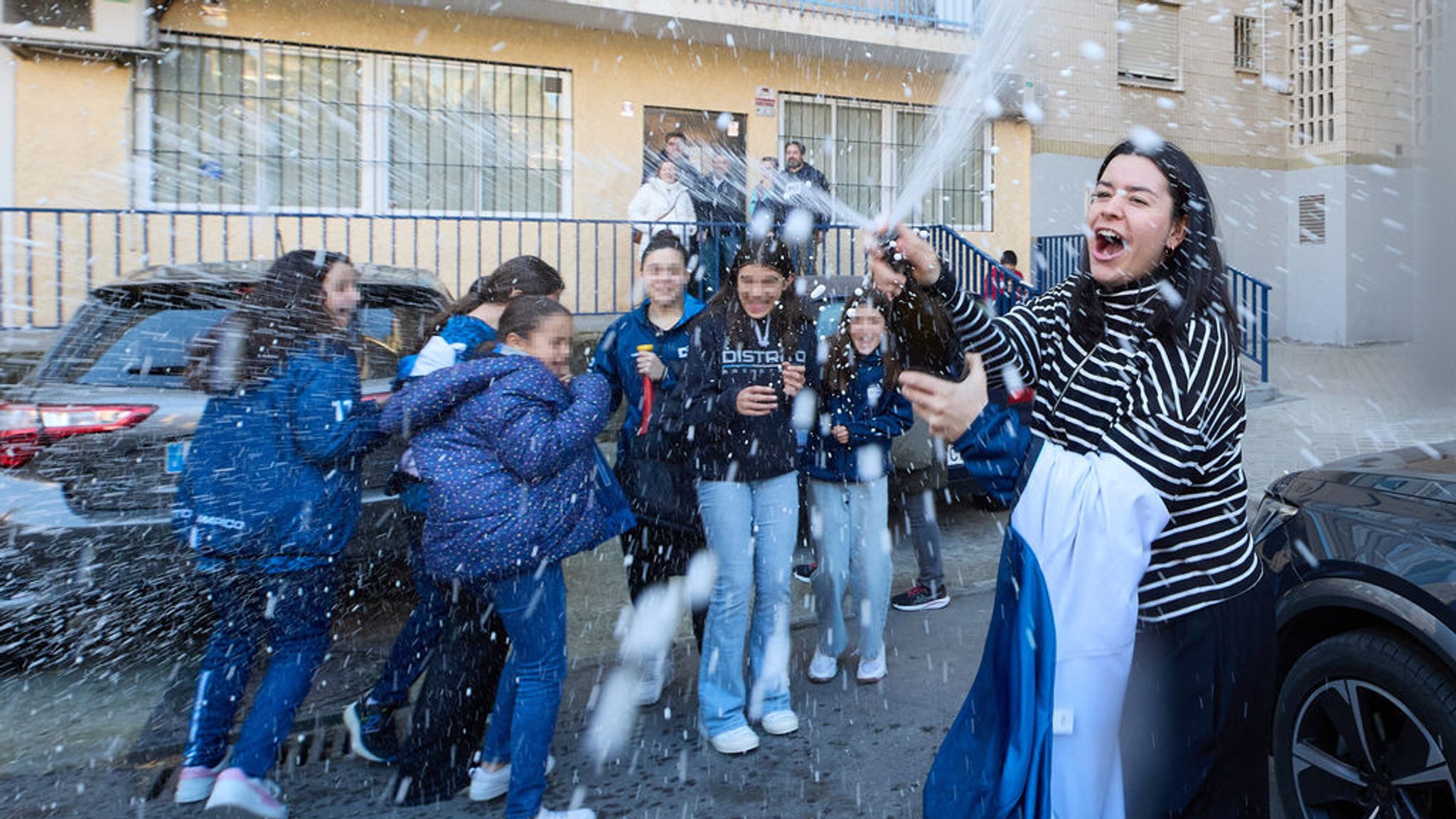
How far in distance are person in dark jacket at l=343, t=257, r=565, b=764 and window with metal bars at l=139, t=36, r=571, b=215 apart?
794 cm

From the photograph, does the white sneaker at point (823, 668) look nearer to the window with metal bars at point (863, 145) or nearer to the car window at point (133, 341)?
the car window at point (133, 341)

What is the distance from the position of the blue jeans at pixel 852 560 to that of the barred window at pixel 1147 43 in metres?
15.6

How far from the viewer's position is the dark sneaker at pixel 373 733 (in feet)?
12.2

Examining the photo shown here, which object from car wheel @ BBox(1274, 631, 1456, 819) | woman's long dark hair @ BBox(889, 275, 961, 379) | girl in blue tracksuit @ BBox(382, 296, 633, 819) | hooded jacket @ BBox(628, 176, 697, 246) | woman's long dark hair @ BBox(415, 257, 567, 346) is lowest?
car wheel @ BBox(1274, 631, 1456, 819)

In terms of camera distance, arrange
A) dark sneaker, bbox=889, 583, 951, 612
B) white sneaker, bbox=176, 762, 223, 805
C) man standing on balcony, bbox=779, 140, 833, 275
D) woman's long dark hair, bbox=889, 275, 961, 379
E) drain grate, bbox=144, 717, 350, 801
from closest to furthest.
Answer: woman's long dark hair, bbox=889, 275, 961, 379 < white sneaker, bbox=176, 762, 223, 805 < drain grate, bbox=144, 717, 350, 801 < dark sneaker, bbox=889, 583, 951, 612 < man standing on balcony, bbox=779, 140, 833, 275

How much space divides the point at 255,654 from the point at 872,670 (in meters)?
2.40

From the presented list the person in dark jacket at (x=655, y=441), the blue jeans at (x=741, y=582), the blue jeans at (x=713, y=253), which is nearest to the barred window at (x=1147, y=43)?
the blue jeans at (x=713, y=253)

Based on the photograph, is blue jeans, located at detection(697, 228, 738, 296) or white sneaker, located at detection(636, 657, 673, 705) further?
blue jeans, located at detection(697, 228, 738, 296)

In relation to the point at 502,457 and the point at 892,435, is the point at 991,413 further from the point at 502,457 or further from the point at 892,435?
the point at 892,435

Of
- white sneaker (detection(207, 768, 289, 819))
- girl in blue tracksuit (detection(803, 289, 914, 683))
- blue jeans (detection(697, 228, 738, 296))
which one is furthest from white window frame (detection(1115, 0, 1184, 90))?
white sneaker (detection(207, 768, 289, 819))

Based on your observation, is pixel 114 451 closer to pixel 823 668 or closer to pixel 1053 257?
pixel 823 668

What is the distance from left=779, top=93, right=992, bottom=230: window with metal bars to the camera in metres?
13.2

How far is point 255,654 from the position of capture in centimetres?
343

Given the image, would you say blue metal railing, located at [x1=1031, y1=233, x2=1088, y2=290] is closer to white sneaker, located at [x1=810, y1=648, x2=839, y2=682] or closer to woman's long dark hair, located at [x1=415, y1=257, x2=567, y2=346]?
white sneaker, located at [x1=810, y1=648, x2=839, y2=682]
